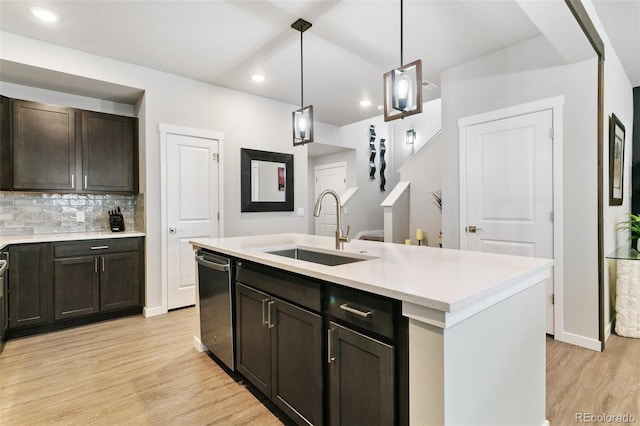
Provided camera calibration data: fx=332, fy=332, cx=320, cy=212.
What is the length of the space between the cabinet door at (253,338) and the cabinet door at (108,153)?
246 cm

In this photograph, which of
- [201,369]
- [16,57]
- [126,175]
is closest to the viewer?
[201,369]

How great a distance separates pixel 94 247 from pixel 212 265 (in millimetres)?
1748

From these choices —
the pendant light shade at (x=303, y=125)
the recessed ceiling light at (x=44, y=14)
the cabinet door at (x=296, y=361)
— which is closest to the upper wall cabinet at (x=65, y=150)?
the recessed ceiling light at (x=44, y=14)

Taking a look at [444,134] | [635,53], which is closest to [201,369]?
[444,134]

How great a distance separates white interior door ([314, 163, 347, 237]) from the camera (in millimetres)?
6930

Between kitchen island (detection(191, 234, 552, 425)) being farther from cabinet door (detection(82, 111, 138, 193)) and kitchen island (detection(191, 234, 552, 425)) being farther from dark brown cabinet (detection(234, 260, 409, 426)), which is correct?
cabinet door (detection(82, 111, 138, 193))

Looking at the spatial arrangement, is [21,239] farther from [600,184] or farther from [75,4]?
[600,184]

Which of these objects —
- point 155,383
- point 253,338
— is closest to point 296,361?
point 253,338

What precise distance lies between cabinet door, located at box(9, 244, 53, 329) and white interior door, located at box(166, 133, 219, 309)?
1.07m

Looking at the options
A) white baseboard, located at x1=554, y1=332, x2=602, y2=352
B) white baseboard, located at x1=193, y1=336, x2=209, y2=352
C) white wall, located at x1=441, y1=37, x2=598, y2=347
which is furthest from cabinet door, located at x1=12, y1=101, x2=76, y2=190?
white baseboard, located at x1=554, y1=332, x2=602, y2=352

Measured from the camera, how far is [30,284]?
305 centimetres

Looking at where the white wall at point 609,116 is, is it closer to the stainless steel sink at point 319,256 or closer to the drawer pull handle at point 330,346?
the stainless steel sink at point 319,256

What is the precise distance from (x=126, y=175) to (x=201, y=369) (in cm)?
247

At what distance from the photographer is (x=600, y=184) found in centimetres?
265
